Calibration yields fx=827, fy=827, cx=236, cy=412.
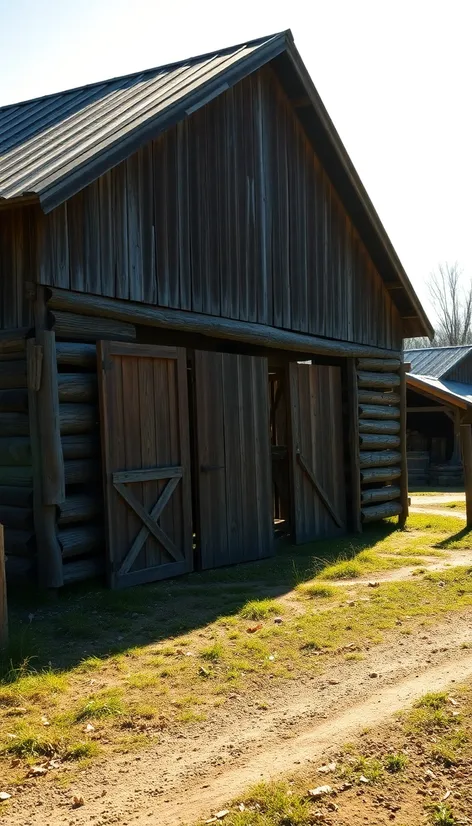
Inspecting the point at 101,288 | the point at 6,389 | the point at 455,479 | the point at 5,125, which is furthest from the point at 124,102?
the point at 455,479

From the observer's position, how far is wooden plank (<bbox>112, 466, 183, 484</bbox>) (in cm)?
898

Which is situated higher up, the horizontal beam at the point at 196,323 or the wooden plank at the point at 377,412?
the horizontal beam at the point at 196,323

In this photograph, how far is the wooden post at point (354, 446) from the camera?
563 inches

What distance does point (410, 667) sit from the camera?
20.5 feet

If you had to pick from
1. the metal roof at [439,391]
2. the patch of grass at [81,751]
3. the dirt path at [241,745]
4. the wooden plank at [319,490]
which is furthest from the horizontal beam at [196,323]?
the metal roof at [439,391]

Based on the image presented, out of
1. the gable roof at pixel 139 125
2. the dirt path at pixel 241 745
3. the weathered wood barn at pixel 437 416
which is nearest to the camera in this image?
the dirt path at pixel 241 745

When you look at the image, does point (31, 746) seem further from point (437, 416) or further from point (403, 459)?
point (437, 416)

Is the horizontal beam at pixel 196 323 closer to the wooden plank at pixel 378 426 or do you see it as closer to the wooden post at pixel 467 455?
the wooden plank at pixel 378 426

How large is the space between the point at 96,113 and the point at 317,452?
6242mm

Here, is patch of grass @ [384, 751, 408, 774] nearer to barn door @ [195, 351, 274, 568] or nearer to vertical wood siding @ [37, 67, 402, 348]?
vertical wood siding @ [37, 67, 402, 348]

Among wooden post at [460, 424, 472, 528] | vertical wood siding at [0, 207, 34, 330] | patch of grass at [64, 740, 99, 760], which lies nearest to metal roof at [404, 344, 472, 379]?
wooden post at [460, 424, 472, 528]

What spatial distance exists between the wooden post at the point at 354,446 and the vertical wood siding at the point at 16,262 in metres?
7.19

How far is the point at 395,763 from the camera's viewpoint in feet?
14.4

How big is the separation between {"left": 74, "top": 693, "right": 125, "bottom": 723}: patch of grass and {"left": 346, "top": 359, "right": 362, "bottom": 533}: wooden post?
9.35 metres
